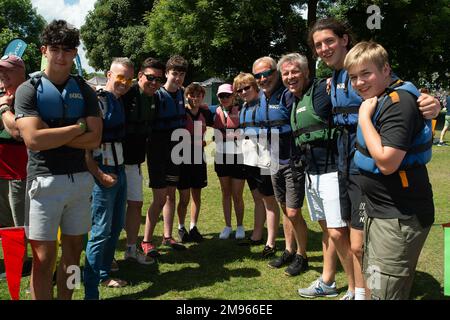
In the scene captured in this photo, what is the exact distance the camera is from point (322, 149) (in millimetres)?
3703

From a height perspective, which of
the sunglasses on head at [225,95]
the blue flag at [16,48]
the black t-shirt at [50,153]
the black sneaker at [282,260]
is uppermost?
the blue flag at [16,48]

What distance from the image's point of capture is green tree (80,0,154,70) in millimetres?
33656

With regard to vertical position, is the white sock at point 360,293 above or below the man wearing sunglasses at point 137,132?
below

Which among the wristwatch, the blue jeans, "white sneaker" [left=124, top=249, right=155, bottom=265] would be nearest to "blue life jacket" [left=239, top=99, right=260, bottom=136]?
the blue jeans

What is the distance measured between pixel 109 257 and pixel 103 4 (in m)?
37.2

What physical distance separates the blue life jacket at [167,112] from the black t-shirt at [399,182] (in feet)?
9.80

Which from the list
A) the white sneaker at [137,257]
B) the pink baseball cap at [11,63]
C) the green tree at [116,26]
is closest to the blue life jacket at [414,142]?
the white sneaker at [137,257]

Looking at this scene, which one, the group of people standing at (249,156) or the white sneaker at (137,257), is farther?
the white sneaker at (137,257)

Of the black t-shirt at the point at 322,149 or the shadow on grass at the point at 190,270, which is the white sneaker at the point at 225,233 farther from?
the black t-shirt at the point at 322,149

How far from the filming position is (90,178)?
3.17m

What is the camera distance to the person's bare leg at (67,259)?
3.15 metres

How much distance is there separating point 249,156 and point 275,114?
0.78 m

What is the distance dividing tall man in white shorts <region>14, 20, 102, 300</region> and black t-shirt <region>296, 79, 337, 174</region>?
1921 millimetres
